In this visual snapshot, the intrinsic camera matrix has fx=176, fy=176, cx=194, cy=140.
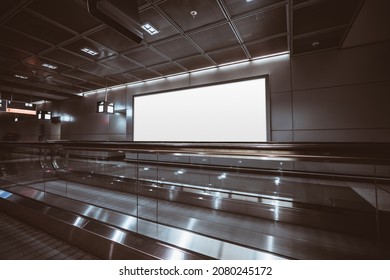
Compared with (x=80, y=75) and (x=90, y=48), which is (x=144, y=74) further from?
(x=80, y=75)

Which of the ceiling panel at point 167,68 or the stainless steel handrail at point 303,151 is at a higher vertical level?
the ceiling panel at point 167,68

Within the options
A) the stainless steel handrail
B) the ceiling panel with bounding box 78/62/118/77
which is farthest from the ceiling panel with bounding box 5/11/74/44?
the stainless steel handrail

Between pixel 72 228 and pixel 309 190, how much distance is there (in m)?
3.74

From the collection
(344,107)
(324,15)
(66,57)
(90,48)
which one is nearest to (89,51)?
(90,48)

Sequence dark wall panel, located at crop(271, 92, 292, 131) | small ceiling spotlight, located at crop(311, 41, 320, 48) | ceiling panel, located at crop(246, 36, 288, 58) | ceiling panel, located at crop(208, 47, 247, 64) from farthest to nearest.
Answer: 1. dark wall panel, located at crop(271, 92, 292, 131)
2. ceiling panel, located at crop(208, 47, 247, 64)
3. ceiling panel, located at crop(246, 36, 288, 58)
4. small ceiling spotlight, located at crop(311, 41, 320, 48)

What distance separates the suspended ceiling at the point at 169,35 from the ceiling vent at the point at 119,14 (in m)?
1.10

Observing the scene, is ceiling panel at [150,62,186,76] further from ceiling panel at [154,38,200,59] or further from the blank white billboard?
the blank white billboard

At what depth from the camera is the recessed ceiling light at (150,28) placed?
4.10 metres

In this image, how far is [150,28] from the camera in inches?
167

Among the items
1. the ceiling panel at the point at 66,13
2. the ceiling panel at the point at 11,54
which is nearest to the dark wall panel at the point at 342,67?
the ceiling panel at the point at 66,13

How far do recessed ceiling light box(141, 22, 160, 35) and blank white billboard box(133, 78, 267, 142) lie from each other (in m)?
2.99

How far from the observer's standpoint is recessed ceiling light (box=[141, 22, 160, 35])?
4.10 meters

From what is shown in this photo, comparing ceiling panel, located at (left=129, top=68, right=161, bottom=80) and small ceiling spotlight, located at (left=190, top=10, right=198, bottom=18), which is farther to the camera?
ceiling panel, located at (left=129, top=68, right=161, bottom=80)

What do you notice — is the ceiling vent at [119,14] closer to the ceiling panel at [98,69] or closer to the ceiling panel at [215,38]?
the ceiling panel at [215,38]
